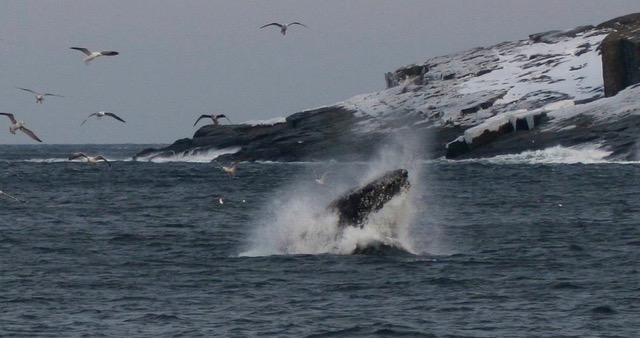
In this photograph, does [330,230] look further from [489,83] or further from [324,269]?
[489,83]

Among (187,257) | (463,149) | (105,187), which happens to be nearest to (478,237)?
(187,257)

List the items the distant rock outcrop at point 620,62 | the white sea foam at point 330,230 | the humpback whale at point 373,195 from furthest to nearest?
1. the distant rock outcrop at point 620,62
2. the white sea foam at point 330,230
3. the humpback whale at point 373,195

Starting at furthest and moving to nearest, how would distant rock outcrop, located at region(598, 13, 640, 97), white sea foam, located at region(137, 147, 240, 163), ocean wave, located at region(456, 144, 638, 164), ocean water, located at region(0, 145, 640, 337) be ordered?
white sea foam, located at region(137, 147, 240, 163) → distant rock outcrop, located at region(598, 13, 640, 97) → ocean wave, located at region(456, 144, 638, 164) → ocean water, located at region(0, 145, 640, 337)

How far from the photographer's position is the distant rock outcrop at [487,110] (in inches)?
3871

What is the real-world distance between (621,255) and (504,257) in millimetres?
2780

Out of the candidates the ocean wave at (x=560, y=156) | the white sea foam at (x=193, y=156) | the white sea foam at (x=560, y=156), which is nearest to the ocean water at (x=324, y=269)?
the ocean wave at (x=560, y=156)

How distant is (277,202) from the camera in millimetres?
57969

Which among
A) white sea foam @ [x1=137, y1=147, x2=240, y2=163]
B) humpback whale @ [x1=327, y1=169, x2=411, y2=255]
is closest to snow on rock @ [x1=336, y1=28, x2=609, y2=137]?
white sea foam @ [x1=137, y1=147, x2=240, y2=163]

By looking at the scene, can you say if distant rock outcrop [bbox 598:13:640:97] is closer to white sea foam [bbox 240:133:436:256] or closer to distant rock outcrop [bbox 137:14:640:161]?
distant rock outcrop [bbox 137:14:640:161]

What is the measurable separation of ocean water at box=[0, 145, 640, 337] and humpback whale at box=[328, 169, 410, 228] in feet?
0.80

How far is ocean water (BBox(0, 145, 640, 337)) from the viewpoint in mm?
25031

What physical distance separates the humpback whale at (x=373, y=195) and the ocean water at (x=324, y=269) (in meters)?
0.24

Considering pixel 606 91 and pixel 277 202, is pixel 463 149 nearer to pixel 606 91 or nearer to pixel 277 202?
pixel 606 91

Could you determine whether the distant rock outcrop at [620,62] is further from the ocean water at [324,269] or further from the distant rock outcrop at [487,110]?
the ocean water at [324,269]
